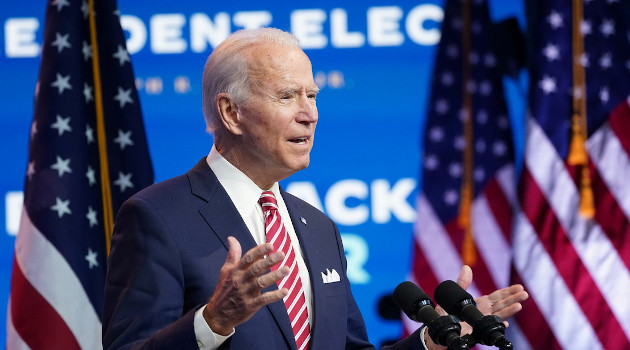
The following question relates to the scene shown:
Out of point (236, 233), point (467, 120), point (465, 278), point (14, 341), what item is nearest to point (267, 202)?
point (236, 233)

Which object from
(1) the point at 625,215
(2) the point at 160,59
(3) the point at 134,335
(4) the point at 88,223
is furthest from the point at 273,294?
(2) the point at 160,59

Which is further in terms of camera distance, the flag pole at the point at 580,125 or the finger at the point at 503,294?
the flag pole at the point at 580,125

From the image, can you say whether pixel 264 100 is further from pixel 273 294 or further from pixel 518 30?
pixel 518 30

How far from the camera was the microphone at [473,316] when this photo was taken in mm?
1648

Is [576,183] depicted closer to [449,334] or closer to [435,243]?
[435,243]

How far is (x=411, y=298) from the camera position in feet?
6.03

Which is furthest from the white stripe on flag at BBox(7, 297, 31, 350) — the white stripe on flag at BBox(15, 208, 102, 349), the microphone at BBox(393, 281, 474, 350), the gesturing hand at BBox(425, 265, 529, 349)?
the microphone at BBox(393, 281, 474, 350)

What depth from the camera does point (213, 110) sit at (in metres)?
2.25

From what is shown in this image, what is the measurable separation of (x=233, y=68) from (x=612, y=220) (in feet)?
7.98

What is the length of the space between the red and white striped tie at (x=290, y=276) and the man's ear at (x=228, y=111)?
0.19 metres

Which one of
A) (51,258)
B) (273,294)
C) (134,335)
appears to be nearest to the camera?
(273,294)

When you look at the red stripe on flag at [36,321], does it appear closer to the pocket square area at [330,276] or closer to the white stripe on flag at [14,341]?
the white stripe on flag at [14,341]

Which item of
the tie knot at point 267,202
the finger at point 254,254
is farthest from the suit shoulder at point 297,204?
the finger at point 254,254

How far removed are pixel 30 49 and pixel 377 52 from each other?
1797mm
